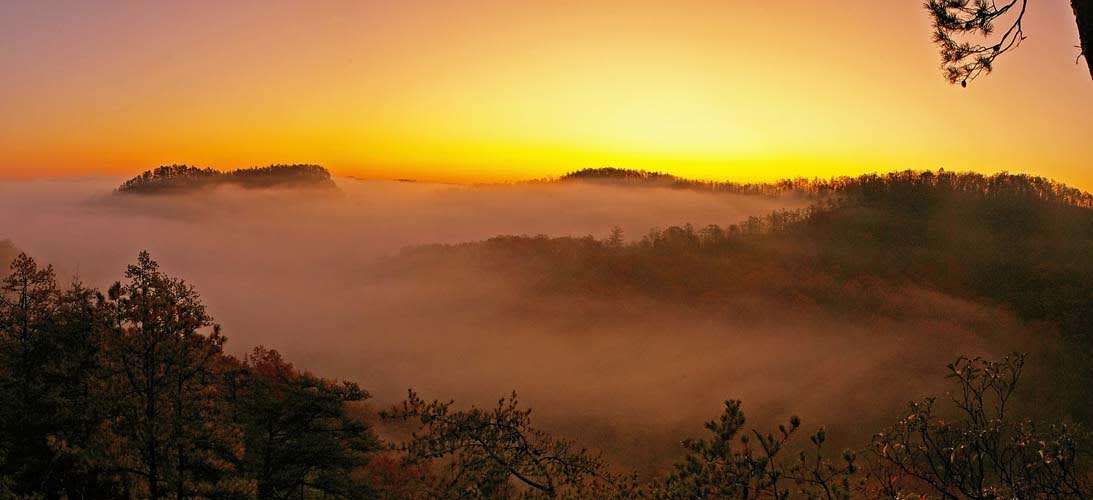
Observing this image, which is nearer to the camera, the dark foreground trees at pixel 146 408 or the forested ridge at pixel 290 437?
the forested ridge at pixel 290 437

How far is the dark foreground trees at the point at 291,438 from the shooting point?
630 centimetres

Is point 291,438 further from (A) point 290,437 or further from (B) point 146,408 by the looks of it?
(B) point 146,408

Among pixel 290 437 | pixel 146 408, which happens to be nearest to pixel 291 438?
pixel 290 437

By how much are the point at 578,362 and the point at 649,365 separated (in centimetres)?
1929

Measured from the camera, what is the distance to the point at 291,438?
17281 mm

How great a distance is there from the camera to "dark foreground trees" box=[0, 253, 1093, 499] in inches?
248

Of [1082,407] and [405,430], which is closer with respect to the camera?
[405,430]

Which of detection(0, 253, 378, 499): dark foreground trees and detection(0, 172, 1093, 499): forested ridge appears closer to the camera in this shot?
detection(0, 172, 1093, 499): forested ridge

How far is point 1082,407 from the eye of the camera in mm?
112750

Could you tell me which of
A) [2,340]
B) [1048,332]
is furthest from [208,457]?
[1048,332]

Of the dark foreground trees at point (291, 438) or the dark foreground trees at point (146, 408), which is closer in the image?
the dark foreground trees at point (291, 438)

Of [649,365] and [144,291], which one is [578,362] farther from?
[144,291]

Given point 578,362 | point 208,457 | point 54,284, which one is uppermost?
point 54,284

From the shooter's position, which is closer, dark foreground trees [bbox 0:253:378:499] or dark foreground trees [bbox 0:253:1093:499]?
dark foreground trees [bbox 0:253:1093:499]
